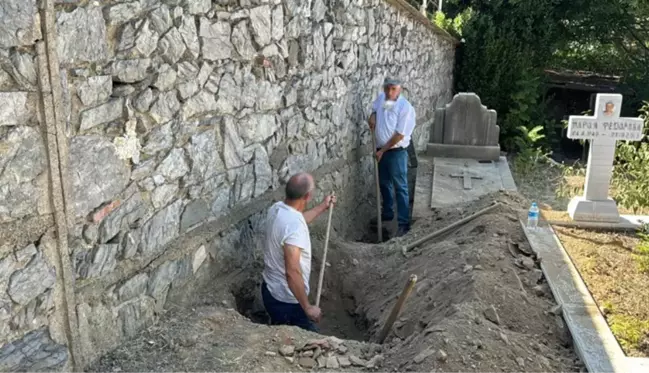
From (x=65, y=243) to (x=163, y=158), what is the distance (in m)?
0.86

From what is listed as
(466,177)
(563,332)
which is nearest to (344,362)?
(563,332)

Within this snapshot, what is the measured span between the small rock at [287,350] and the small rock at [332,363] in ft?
0.68

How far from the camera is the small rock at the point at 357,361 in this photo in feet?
10.7

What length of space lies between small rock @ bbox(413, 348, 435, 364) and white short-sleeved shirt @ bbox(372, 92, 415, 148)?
3.88 metres

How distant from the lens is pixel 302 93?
5.34m

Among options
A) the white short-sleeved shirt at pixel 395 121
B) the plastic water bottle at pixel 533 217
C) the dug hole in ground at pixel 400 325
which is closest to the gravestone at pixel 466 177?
the white short-sleeved shirt at pixel 395 121

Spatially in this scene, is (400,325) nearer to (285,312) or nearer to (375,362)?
(375,362)

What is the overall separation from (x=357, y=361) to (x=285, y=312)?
1.05m

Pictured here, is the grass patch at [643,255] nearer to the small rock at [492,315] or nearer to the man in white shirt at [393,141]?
the small rock at [492,315]

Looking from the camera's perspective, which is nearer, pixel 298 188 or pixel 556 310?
pixel 556 310

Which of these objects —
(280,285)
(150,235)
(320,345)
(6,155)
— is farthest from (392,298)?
(6,155)

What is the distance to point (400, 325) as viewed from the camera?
3936 millimetres

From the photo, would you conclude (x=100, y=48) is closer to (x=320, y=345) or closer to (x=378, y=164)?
(x=320, y=345)

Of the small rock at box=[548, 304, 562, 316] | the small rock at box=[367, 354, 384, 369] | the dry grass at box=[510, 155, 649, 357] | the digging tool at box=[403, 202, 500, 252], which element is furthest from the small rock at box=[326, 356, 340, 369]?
the digging tool at box=[403, 202, 500, 252]
